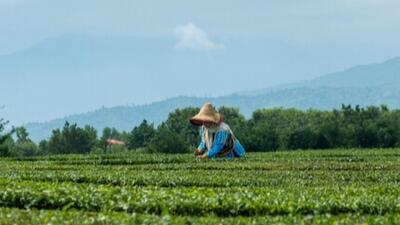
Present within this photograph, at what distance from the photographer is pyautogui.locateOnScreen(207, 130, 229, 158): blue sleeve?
31.2 meters

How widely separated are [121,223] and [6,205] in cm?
458

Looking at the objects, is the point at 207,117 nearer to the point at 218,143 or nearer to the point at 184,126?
the point at 218,143

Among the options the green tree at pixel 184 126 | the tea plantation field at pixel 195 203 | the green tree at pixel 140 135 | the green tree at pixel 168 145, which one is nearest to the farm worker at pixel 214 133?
the tea plantation field at pixel 195 203

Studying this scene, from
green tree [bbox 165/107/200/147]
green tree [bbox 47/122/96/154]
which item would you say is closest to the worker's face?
green tree [bbox 165/107/200/147]

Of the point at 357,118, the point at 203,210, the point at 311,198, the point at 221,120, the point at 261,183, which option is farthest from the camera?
the point at 357,118

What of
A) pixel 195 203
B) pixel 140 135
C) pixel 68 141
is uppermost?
pixel 140 135

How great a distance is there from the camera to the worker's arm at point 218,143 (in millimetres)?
31172

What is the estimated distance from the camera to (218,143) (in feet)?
103

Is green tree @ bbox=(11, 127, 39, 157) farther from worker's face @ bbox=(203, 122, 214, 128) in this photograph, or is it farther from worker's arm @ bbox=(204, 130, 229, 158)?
worker's face @ bbox=(203, 122, 214, 128)

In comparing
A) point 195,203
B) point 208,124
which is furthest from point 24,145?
point 195,203

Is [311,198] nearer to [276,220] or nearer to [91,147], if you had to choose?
[276,220]

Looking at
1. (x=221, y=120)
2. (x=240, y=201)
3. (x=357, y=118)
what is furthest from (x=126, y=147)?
(x=240, y=201)

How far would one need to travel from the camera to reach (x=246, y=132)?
66875 millimetres

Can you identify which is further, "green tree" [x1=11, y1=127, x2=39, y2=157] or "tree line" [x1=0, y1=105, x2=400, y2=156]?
"green tree" [x1=11, y1=127, x2=39, y2=157]
